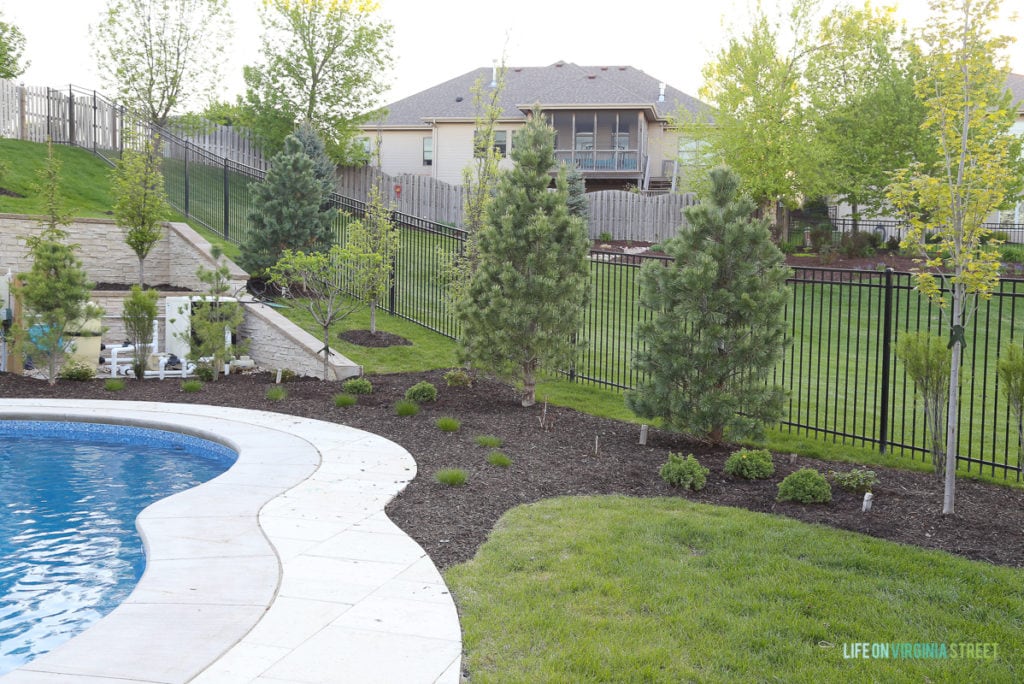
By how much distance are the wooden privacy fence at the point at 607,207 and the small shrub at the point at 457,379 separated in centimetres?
1405

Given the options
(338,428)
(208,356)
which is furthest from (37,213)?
(338,428)

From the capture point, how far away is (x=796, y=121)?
2562cm

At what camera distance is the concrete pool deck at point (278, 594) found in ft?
13.2

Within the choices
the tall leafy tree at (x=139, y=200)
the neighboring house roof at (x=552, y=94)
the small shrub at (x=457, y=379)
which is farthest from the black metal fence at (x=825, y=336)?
the neighboring house roof at (x=552, y=94)

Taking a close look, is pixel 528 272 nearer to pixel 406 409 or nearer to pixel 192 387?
pixel 406 409

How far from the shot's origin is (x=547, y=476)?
7957mm

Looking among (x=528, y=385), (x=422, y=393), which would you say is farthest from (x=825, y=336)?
(x=422, y=393)

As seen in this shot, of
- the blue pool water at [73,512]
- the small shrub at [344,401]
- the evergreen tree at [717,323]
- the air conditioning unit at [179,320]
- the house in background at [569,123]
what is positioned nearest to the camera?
the blue pool water at [73,512]

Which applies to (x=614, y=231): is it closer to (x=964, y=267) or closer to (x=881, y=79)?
(x=881, y=79)

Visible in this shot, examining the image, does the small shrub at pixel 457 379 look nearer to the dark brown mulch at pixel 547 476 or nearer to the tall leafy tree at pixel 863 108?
the dark brown mulch at pixel 547 476

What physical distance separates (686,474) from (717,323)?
5.73ft

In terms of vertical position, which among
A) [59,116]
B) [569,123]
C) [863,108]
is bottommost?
[59,116]

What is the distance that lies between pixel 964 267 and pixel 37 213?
630 inches

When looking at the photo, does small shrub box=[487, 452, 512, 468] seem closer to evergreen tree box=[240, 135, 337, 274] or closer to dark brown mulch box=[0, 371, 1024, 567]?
dark brown mulch box=[0, 371, 1024, 567]
